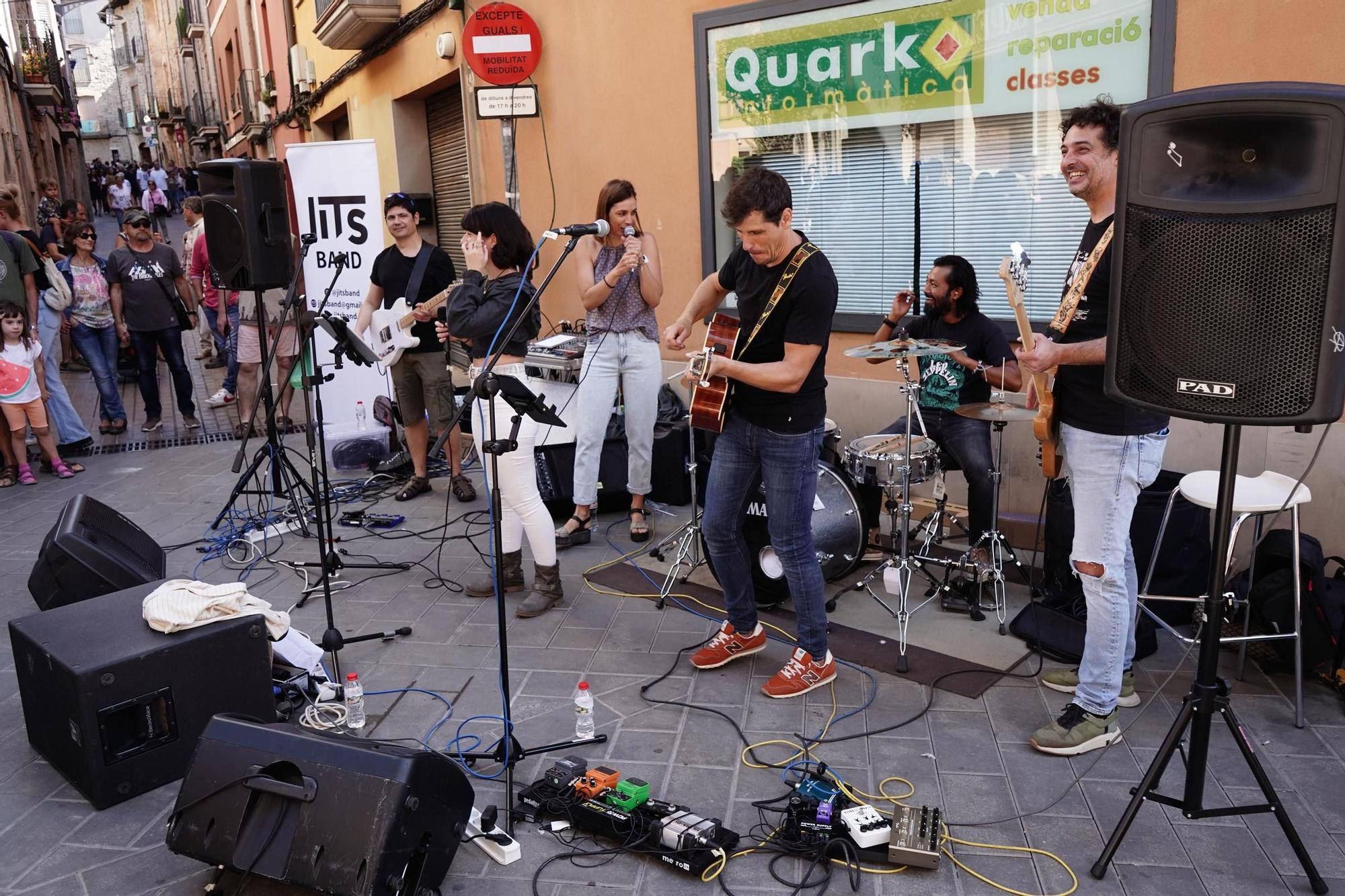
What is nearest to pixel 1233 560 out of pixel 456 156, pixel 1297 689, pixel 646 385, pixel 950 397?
pixel 1297 689

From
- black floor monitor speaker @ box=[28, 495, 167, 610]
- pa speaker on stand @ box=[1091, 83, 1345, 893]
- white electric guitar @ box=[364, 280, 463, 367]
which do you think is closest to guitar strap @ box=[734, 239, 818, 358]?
pa speaker on stand @ box=[1091, 83, 1345, 893]

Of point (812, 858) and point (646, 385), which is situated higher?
point (646, 385)

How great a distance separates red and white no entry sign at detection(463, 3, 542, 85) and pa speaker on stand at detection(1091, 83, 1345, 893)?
5.62 m

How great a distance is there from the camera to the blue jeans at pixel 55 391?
801 cm

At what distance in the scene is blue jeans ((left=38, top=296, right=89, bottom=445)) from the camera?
26.3ft

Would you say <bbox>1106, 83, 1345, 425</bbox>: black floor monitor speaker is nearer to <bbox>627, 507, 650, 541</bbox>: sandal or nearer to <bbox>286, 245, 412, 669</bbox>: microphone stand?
<bbox>286, 245, 412, 669</bbox>: microphone stand

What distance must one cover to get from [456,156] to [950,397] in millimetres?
6798

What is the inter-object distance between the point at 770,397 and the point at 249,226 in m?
3.30

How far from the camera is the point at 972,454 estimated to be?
473 cm

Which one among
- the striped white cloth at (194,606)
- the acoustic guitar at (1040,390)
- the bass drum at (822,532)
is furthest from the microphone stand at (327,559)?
the acoustic guitar at (1040,390)

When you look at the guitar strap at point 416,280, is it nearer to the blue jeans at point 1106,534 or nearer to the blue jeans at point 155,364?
the blue jeans at point 155,364

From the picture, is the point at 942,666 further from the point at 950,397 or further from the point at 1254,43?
the point at 1254,43

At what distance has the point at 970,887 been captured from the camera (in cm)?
270

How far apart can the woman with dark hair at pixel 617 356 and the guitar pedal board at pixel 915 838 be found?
9.79 ft
